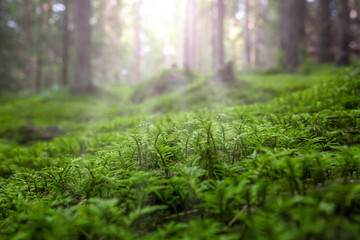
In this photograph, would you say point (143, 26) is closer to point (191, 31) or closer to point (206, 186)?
point (191, 31)

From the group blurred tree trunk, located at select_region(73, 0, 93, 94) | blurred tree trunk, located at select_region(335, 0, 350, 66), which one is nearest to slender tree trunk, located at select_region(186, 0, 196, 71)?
blurred tree trunk, located at select_region(73, 0, 93, 94)

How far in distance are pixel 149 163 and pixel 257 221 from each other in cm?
101

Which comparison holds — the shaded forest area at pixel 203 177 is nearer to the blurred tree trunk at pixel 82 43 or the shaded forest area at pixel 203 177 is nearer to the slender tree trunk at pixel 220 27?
the blurred tree trunk at pixel 82 43

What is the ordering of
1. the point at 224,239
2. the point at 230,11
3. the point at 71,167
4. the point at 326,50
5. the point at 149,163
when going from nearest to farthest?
the point at 224,239 → the point at 149,163 → the point at 71,167 → the point at 326,50 → the point at 230,11

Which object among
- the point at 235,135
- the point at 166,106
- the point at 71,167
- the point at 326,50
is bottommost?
the point at 71,167

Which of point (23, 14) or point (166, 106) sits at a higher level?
point (23, 14)

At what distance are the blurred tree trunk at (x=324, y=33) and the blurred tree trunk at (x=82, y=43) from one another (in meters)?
11.5

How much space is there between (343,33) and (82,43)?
1137 centimetres

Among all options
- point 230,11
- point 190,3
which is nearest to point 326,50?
point 190,3

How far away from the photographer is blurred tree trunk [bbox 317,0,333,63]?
31.2 feet

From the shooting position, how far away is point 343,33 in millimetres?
7289

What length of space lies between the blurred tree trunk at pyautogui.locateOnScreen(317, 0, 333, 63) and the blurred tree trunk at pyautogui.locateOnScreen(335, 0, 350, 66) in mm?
1801

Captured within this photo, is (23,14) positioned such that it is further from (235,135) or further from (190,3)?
(235,135)

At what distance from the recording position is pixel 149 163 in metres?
1.74
